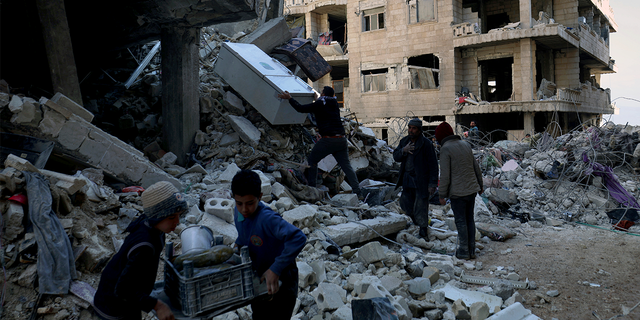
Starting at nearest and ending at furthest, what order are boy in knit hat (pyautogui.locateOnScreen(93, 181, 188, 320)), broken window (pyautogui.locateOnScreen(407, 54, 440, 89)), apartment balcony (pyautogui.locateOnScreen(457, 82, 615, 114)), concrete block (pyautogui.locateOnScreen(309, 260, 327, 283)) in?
boy in knit hat (pyautogui.locateOnScreen(93, 181, 188, 320)) < concrete block (pyautogui.locateOnScreen(309, 260, 327, 283)) < apartment balcony (pyautogui.locateOnScreen(457, 82, 615, 114)) < broken window (pyautogui.locateOnScreen(407, 54, 440, 89))

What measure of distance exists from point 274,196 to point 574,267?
3710 millimetres

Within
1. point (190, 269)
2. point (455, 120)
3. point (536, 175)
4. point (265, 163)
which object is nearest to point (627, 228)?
point (536, 175)

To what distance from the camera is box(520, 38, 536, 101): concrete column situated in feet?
55.6

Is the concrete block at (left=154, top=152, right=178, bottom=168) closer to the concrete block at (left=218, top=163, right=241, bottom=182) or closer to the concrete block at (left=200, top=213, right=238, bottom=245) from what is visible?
the concrete block at (left=218, top=163, right=241, bottom=182)

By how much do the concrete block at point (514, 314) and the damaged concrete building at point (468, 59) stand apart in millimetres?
13883

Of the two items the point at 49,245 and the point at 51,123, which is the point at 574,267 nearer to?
the point at 49,245

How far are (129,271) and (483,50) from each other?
64.2ft

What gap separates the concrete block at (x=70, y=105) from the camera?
496cm

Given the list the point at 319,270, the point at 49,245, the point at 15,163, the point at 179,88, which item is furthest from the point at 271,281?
the point at 179,88

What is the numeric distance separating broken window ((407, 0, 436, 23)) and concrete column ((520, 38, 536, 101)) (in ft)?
14.0

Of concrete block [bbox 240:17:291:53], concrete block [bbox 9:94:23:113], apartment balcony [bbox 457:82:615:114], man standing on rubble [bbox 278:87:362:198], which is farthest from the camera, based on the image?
apartment balcony [bbox 457:82:615:114]

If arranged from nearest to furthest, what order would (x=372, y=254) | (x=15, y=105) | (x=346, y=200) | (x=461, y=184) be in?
(x=372, y=254) < (x=15, y=105) < (x=461, y=184) < (x=346, y=200)

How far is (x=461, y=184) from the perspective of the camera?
15.3 feet

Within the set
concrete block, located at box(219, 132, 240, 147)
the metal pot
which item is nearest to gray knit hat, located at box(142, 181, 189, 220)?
the metal pot
